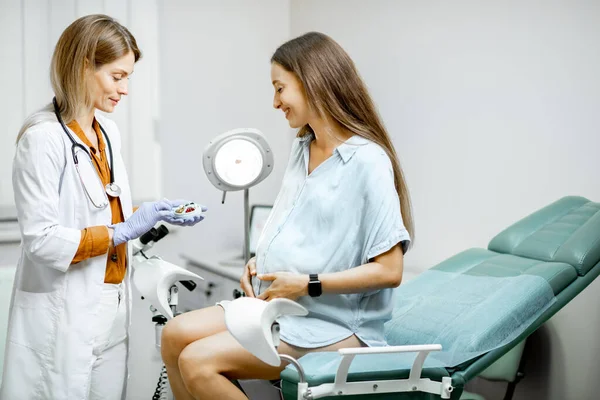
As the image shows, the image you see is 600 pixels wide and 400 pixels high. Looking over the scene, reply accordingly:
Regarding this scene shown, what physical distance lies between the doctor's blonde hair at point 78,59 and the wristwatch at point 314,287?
74 cm

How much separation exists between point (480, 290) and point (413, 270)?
3.13ft

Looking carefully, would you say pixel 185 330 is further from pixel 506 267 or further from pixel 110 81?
pixel 506 267

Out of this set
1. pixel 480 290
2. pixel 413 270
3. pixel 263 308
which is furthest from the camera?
pixel 413 270

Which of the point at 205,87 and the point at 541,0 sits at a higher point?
the point at 541,0

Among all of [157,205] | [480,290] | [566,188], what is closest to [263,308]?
[157,205]

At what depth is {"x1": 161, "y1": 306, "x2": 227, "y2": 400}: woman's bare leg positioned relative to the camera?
1653mm

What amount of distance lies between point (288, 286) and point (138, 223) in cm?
45

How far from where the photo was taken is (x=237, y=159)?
6.37ft

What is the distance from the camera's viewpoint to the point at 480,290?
73.4 inches

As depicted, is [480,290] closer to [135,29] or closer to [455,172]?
[455,172]

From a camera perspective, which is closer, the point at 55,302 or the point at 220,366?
the point at 220,366

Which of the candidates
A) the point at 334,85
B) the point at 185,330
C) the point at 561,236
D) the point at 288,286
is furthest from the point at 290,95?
the point at 561,236

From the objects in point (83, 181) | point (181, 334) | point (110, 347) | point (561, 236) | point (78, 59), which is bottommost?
point (110, 347)

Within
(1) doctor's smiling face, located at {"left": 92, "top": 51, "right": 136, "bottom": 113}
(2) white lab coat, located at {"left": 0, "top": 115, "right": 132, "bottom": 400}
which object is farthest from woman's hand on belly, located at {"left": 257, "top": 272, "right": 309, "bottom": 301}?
(1) doctor's smiling face, located at {"left": 92, "top": 51, "right": 136, "bottom": 113}
